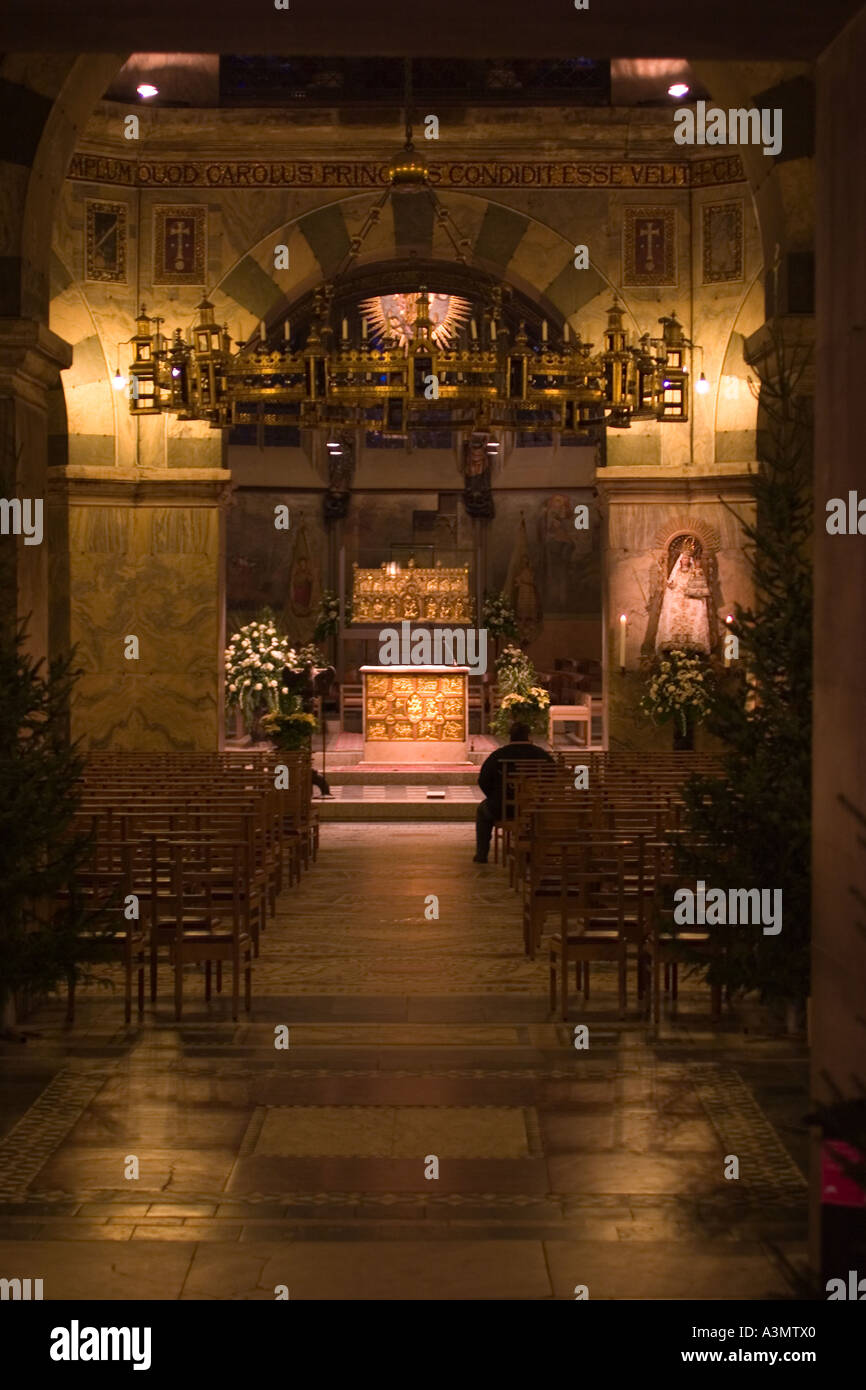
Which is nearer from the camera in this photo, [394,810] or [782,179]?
[782,179]

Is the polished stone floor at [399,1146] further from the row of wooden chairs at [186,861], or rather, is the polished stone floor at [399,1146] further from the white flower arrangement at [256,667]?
the white flower arrangement at [256,667]

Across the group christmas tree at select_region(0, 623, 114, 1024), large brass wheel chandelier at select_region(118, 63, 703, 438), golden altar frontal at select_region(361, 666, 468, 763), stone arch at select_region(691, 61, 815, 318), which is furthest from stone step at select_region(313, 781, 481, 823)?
christmas tree at select_region(0, 623, 114, 1024)

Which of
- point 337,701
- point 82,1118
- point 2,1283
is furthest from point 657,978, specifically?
point 337,701

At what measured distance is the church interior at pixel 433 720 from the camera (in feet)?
17.6

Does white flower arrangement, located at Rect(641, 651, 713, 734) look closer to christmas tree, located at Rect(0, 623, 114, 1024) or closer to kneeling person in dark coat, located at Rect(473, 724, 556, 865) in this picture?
kneeling person in dark coat, located at Rect(473, 724, 556, 865)

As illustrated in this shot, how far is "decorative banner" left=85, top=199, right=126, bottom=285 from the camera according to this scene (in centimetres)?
2006

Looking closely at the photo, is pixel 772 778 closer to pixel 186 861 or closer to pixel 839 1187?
pixel 839 1187

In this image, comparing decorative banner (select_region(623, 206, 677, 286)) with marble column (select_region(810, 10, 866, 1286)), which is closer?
marble column (select_region(810, 10, 866, 1286))

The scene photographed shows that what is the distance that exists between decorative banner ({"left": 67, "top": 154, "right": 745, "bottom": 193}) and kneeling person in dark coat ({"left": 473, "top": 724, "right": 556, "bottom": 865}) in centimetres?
833

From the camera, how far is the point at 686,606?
20.1 meters

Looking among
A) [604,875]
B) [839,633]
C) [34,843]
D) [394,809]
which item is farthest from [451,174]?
[839,633]

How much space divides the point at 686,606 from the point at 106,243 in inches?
331

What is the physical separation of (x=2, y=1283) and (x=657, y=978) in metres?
4.53

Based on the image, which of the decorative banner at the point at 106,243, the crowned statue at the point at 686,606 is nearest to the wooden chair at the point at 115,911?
the crowned statue at the point at 686,606
